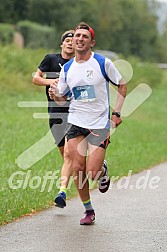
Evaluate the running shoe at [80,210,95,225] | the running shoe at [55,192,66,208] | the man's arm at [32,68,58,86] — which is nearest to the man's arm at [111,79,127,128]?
the running shoe at [80,210,95,225]

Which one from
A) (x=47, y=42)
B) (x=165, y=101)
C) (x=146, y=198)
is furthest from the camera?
(x=47, y=42)

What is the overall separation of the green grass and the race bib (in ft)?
5.34

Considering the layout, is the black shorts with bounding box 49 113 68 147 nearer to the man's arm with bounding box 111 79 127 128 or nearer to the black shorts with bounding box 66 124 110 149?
the black shorts with bounding box 66 124 110 149

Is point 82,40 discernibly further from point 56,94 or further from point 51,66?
point 51,66

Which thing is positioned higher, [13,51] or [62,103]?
[62,103]

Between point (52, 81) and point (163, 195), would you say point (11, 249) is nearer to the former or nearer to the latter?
Result: point (52, 81)

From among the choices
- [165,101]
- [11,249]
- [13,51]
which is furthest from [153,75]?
[11,249]

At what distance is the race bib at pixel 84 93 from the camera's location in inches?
347

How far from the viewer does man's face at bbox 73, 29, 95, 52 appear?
8797 mm

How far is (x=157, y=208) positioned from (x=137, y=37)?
67646mm

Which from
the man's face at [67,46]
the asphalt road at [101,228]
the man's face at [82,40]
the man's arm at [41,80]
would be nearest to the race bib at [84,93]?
the man's face at [82,40]

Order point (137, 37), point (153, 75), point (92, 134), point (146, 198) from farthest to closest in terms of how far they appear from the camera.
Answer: point (137, 37)
point (153, 75)
point (146, 198)
point (92, 134)

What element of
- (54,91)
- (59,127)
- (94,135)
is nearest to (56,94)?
(54,91)

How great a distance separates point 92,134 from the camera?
8898 mm
